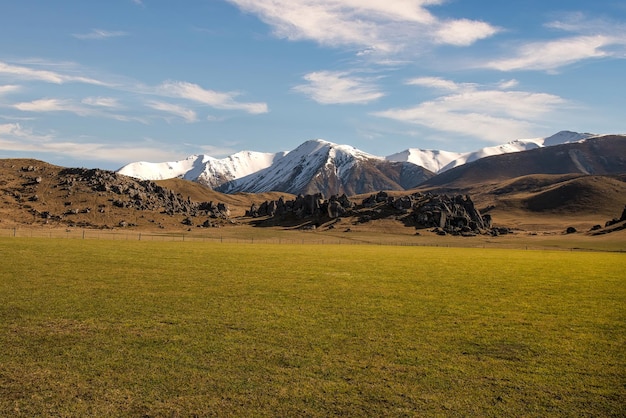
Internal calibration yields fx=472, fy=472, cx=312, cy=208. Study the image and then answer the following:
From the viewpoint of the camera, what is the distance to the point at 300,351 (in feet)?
52.8

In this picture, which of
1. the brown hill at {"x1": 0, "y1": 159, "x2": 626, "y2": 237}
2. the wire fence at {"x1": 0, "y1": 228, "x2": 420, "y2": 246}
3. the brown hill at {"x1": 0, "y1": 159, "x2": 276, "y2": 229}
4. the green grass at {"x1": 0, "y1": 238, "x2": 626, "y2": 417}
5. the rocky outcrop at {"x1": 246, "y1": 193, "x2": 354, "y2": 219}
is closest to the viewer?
the green grass at {"x1": 0, "y1": 238, "x2": 626, "y2": 417}

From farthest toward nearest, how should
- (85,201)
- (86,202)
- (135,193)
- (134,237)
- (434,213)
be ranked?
(135,193), (434,213), (85,201), (86,202), (134,237)

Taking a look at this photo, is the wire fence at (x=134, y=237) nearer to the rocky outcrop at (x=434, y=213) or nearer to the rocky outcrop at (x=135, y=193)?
the rocky outcrop at (x=434, y=213)

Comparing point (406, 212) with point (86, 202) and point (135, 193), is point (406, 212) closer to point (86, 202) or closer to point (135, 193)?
point (135, 193)

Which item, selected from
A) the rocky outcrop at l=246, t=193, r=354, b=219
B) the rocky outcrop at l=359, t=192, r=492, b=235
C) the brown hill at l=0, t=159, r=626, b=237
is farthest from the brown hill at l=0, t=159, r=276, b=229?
the rocky outcrop at l=359, t=192, r=492, b=235

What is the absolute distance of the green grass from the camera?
12.2 meters

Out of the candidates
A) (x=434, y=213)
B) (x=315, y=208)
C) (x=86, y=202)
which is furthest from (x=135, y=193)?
(x=434, y=213)

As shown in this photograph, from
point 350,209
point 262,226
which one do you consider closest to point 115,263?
point 262,226

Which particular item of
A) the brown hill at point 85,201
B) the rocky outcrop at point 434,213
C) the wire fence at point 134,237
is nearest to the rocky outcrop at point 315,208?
the rocky outcrop at point 434,213

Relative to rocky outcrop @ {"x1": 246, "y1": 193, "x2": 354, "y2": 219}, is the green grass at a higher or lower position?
lower

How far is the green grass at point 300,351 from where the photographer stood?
12.2 m

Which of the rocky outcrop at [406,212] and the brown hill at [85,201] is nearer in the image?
the brown hill at [85,201]

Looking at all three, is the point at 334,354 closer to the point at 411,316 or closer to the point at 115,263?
the point at 411,316

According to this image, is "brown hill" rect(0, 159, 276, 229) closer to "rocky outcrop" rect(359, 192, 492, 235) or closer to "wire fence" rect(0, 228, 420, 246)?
"wire fence" rect(0, 228, 420, 246)
